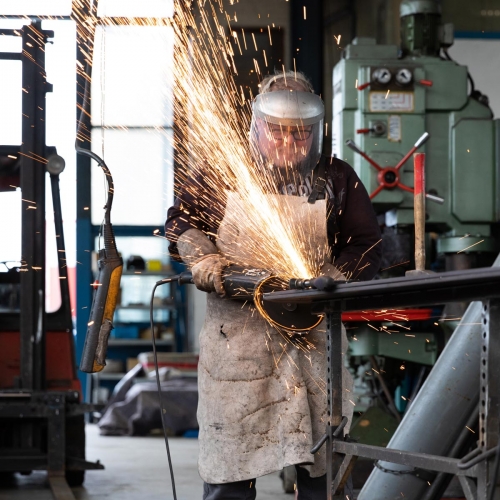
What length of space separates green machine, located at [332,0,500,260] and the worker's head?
8.12 ft

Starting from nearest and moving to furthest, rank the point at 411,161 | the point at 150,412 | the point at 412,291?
the point at 412,291
the point at 411,161
the point at 150,412

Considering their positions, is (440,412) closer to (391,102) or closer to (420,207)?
(420,207)

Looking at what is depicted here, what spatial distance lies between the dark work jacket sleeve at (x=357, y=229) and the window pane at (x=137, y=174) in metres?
7.81

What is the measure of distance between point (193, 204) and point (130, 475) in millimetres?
3276

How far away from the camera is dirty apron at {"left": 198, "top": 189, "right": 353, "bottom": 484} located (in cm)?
272

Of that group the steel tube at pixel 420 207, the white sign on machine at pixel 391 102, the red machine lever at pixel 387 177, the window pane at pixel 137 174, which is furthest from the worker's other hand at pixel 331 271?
the window pane at pixel 137 174

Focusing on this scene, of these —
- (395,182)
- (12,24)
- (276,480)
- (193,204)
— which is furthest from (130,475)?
(193,204)

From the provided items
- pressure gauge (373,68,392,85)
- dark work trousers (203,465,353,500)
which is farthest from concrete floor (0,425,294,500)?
pressure gauge (373,68,392,85)

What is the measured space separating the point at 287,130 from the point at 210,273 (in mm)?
488

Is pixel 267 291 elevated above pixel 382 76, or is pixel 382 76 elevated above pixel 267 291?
pixel 382 76

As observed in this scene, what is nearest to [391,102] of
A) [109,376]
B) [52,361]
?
[52,361]

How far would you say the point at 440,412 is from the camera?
10.2 ft

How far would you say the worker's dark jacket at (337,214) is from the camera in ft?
9.39

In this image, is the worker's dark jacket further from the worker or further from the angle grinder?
the angle grinder
